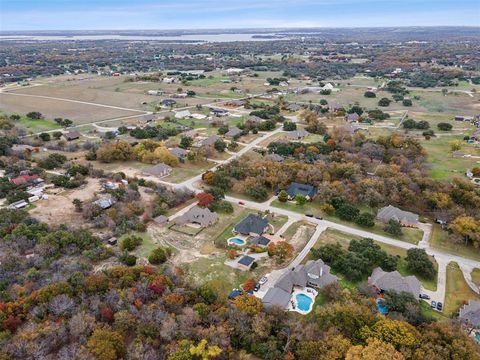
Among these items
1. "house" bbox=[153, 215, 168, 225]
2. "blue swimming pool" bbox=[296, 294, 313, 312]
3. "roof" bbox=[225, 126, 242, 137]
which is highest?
"roof" bbox=[225, 126, 242, 137]

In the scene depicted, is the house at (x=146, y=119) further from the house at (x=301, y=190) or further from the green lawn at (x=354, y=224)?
the green lawn at (x=354, y=224)

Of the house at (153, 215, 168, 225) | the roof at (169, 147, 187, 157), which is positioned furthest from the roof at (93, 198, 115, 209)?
the roof at (169, 147, 187, 157)

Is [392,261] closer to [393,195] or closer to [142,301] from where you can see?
[393,195]

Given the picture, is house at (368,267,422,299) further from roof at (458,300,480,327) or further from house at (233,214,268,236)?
house at (233,214,268,236)

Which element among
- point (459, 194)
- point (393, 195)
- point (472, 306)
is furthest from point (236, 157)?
point (472, 306)

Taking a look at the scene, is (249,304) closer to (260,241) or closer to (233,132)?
(260,241)
